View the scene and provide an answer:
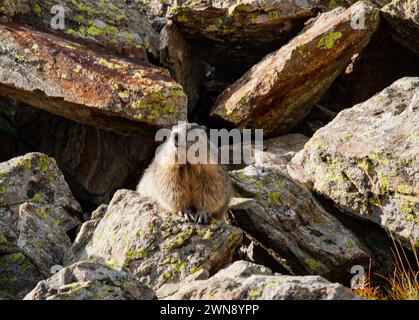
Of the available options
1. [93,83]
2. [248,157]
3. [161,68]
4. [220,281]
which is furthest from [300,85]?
[220,281]

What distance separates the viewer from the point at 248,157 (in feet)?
38.2

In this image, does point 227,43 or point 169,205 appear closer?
point 169,205

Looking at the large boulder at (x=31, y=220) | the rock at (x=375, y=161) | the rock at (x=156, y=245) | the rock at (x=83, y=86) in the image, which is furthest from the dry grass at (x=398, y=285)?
the large boulder at (x=31, y=220)

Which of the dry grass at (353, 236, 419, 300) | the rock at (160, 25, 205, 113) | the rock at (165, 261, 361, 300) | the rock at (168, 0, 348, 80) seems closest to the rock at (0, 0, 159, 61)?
the rock at (160, 25, 205, 113)

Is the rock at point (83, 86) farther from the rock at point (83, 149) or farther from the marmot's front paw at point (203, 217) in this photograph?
the marmot's front paw at point (203, 217)

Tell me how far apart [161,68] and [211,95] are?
166cm

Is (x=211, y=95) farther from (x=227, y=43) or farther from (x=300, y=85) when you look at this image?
(x=300, y=85)

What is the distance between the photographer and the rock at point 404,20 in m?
11.7

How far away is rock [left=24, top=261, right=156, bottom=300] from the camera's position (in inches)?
250

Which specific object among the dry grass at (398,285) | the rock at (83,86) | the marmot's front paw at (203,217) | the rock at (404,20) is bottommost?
the dry grass at (398,285)

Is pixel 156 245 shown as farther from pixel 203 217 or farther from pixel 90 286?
pixel 90 286

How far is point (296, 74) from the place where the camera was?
11.6 meters

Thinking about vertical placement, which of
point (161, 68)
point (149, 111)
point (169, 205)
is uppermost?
point (161, 68)

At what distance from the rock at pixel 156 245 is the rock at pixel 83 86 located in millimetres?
1853
